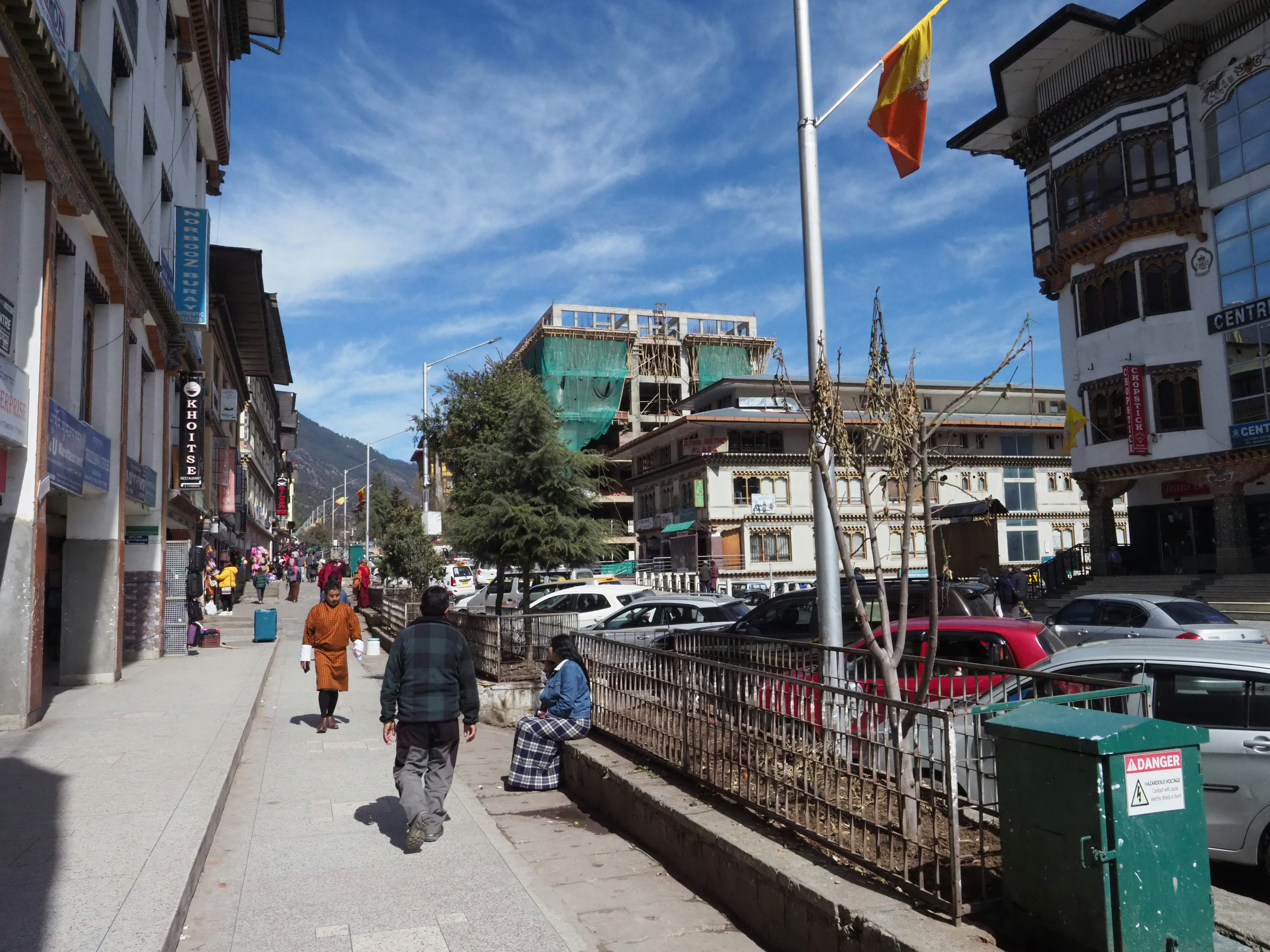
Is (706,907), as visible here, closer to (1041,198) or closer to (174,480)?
(174,480)

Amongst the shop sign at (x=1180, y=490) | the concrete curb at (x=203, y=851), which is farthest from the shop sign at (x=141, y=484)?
the shop sign at (x=1180, y=490)

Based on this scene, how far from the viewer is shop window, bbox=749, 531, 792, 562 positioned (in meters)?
51.8

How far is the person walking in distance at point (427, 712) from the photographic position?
6684 millimetres

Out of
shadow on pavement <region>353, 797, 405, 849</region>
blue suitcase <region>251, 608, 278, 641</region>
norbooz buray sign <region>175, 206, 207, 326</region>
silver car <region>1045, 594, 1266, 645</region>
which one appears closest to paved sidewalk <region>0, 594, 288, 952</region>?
shadow on pavement <region>353, 797, 405, 849</region>

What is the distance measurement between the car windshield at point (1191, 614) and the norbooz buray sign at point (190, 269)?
19.7m

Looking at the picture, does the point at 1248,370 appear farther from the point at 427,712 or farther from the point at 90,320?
the point at 427,712

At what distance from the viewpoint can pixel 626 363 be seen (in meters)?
78.4

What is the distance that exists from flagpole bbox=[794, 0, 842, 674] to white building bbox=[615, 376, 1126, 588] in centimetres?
3928

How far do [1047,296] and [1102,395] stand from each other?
5202mm

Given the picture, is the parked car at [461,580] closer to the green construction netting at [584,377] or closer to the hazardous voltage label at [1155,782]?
the green construction netting at [584,377]

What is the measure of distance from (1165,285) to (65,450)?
111ft

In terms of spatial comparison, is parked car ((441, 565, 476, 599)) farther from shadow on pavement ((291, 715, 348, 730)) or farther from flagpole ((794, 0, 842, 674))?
flagpole ((794, 0, 842, 674))

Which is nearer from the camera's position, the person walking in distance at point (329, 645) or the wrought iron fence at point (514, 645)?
the person walking in distance at point (329, 645)

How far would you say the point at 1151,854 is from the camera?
3.71 meters
